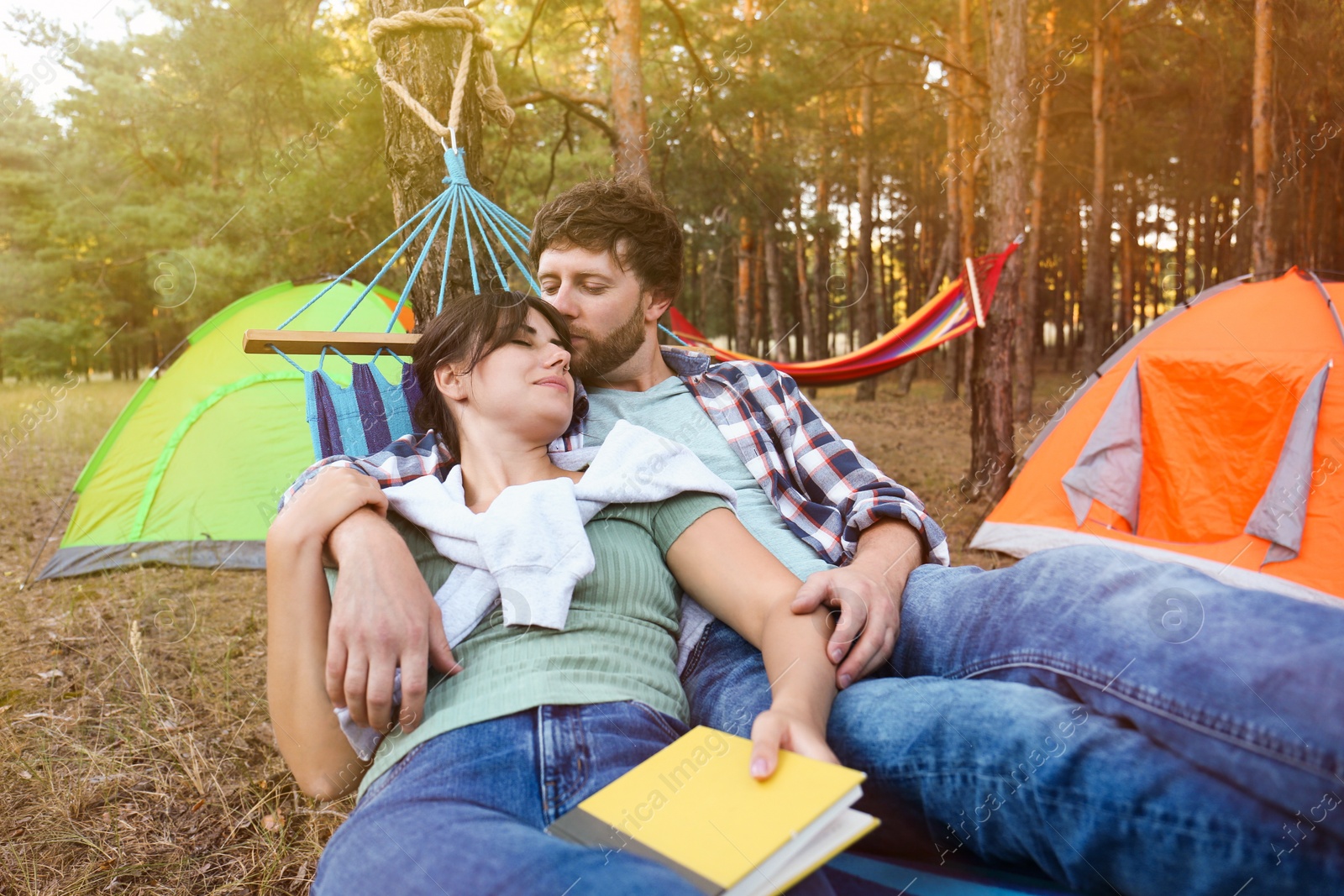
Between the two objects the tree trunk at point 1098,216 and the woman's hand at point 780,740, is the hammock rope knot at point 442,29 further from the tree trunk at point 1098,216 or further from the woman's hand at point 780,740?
the tree trunk at point 1098,216

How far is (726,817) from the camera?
30.0 inches

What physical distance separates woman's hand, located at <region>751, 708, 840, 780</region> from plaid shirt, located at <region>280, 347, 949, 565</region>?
0.56 metres

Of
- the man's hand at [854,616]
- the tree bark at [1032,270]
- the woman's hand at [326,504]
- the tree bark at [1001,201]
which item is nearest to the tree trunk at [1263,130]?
the tree bark at [1032,270]

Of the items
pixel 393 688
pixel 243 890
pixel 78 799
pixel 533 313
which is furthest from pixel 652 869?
pixel 78 799

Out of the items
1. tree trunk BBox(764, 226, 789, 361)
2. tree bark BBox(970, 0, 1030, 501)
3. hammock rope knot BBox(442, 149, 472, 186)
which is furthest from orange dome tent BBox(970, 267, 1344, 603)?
tree trunk BBox(764, 226, 789, 361)

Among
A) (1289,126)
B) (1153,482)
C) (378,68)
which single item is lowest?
(1153,482)

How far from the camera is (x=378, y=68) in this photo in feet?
6.68

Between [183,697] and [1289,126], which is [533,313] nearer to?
[183,697]

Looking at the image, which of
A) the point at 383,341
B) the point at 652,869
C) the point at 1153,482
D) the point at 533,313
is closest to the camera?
the point at 652,869

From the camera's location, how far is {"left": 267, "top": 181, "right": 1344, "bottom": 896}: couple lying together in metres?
0.74

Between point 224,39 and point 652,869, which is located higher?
point 224,39

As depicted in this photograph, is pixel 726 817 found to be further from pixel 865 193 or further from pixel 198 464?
pixel 865 193

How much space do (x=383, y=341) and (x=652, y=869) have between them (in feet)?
3.94

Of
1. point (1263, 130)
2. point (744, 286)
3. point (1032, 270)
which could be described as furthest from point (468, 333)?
point (744, 286)
